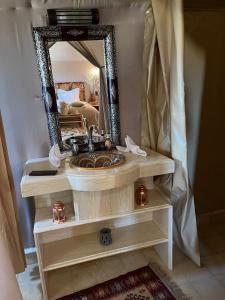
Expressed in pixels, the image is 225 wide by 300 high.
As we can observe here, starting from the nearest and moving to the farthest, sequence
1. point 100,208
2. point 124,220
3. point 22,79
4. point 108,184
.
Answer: point 108,184 < point 100,208 < point 22,79 < point 124,220

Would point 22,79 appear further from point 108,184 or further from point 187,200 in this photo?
point 187,200

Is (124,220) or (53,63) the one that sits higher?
(53,63)

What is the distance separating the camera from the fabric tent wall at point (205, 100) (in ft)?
6.23

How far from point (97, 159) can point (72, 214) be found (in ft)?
1.35

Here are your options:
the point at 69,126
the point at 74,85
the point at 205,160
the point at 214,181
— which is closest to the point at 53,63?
the point at 74,85

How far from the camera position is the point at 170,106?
5.61 ft

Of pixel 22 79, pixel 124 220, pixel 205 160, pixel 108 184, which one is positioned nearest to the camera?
pixel 108 184

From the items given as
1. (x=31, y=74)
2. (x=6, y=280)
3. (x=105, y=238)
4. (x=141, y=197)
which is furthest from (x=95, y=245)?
(x=31, y=74)

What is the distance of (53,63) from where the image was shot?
170 cm

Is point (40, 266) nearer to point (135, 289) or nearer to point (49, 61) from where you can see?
point (135, 289)

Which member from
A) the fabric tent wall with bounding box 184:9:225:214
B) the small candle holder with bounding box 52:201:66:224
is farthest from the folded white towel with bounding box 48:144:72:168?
the fabric tent wall with bounding box 184:9:225:214

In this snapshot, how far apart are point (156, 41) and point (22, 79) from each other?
987 mm

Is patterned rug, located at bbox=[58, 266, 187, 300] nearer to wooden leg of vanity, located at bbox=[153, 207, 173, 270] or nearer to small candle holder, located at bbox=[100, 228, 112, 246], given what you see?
wooden leg of vanity, located at bbox=[153, 207, 173, 270]

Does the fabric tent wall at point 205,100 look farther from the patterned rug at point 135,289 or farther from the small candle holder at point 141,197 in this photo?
the patterned rug at point 135,289
